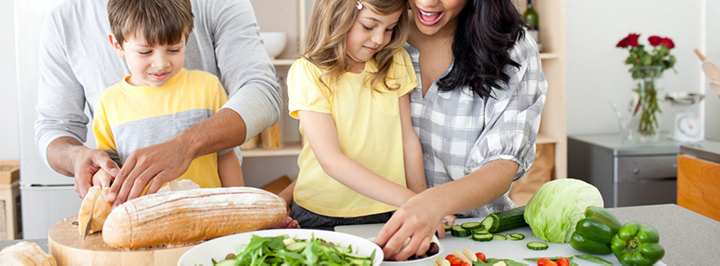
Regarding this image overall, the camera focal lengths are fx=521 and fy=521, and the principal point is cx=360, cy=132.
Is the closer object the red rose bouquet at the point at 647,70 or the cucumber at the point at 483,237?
the cucumber at the point at 483,237

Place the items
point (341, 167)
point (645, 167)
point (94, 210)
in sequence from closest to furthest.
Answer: point (94, 210)
point (341, 167)
point (645, 167)

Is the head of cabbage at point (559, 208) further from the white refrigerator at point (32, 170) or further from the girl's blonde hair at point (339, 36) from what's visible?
the white refrigerator at point (32, 170)

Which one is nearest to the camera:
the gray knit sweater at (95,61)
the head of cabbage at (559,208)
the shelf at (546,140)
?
the head of cabbage at (559,208)

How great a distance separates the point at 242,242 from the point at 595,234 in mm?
692

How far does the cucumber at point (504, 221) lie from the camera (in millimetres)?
1200

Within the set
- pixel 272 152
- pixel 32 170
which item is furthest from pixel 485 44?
pixel 32 170

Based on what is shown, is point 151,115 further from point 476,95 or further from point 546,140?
point 546,140

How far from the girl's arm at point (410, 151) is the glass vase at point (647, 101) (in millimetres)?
1985

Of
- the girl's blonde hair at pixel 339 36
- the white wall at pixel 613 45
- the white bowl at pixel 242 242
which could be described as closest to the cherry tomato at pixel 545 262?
the white bowl at pixel 242 242

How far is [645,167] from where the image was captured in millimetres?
2814

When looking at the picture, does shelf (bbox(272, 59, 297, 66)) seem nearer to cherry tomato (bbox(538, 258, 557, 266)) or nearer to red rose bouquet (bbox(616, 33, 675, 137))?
red rose bouquet (bbox(616, 33, 675, 137))

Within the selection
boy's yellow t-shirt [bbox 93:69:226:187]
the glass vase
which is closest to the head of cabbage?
boy's yellow t-shirt [bbox 93:69:226:187]

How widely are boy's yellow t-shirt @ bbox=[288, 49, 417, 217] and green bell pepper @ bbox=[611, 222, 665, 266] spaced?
1.99 feet

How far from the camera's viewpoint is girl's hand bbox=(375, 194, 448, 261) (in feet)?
3.04
